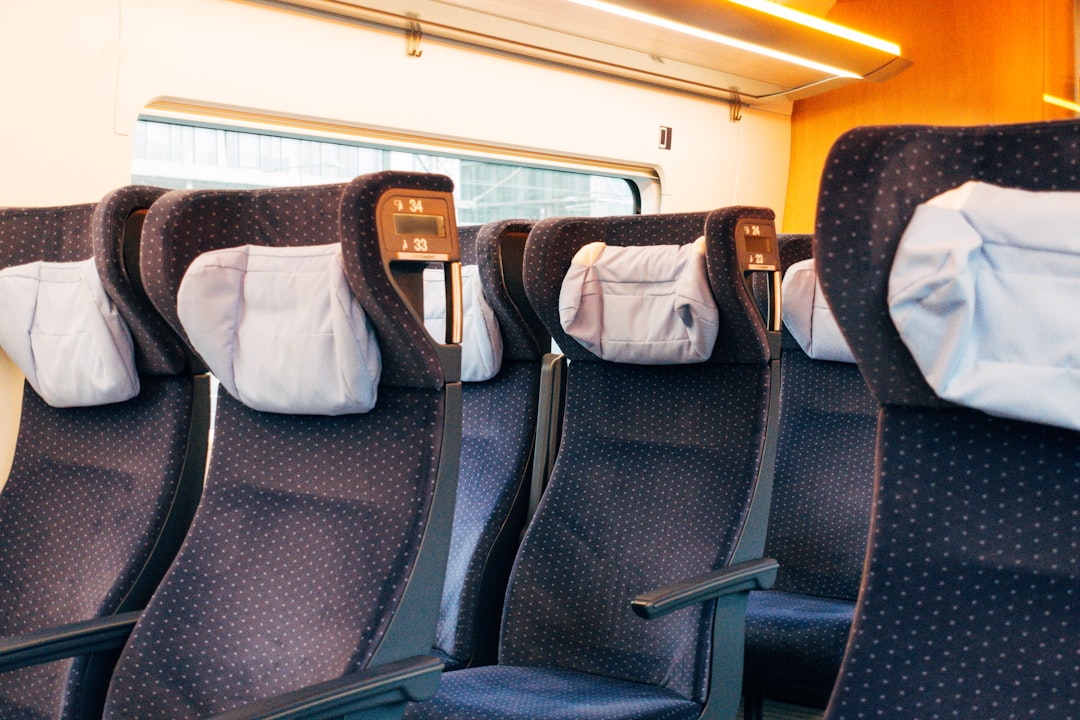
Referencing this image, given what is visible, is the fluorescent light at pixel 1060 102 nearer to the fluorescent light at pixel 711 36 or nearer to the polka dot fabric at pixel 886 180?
the fluorescent light at pixel 711 36

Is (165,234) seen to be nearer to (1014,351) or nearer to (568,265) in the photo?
(568,265)

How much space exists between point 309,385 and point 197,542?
0.42 m

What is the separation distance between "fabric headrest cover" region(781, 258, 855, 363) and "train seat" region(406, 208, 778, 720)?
0.83m

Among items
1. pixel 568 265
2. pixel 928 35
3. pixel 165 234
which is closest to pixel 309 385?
pixel 165 234

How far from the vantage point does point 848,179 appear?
3.75ft

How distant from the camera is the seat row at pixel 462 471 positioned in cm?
123

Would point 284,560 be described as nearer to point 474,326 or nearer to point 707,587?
point 707,587

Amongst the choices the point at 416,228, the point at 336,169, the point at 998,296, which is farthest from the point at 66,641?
the point at 336,169

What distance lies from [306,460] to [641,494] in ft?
2.62

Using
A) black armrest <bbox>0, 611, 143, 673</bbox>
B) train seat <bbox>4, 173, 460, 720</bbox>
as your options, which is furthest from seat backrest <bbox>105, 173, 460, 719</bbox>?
black armrest <bbox>0, 611, 143, 673</bbox>

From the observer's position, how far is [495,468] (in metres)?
2.63

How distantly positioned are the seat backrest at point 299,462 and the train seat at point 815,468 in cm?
149

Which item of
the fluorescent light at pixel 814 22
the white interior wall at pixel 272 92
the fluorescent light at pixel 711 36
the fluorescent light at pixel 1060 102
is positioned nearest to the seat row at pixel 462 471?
the white interior wall at pixel 272 92

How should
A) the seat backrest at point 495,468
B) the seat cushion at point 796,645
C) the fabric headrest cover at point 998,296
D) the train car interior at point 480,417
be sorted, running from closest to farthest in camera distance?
1. the fabric headrest cover at point 998,296
2. the train car interior at point 480,417
3. the seat backrest at point 495,468
4. the seat cushion at point 796,645
